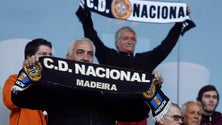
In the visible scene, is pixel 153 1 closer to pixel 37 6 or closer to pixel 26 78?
pixel 37 6

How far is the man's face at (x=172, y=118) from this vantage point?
405 centimetres

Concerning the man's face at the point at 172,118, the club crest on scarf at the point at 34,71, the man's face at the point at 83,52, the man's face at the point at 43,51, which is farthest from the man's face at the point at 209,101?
the club crest on scarf at the point at 34,71

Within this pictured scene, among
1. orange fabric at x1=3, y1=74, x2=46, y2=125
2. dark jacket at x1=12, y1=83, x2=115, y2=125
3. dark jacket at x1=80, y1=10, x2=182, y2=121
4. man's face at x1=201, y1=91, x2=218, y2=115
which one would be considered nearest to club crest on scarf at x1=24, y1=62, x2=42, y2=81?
dark jacket at x1=12, y1=83, x2=115, y2=125

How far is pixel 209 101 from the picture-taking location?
4801 mm

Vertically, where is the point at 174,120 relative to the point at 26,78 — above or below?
below

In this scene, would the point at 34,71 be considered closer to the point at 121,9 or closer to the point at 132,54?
the point at 132,54

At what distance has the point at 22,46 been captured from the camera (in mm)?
4492

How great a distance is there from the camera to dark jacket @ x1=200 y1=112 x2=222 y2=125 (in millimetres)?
4715

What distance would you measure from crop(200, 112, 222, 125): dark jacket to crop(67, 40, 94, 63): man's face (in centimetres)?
178

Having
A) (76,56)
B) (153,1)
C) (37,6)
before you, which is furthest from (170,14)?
(76,56)

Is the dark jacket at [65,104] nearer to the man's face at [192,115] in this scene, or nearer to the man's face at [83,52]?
the man's face at [83,52]

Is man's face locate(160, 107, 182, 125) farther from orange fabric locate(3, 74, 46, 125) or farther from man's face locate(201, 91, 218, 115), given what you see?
orange fabric locate(3, 74, 46, 125)

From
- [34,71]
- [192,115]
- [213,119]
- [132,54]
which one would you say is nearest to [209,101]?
[213,119]

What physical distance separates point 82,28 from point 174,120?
46.2 inches
